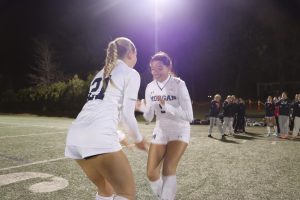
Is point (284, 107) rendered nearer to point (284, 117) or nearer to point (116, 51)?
point (284, 117)

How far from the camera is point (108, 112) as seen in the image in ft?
10.9

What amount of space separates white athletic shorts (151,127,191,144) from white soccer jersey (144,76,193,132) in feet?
0.14

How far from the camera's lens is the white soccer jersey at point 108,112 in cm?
325

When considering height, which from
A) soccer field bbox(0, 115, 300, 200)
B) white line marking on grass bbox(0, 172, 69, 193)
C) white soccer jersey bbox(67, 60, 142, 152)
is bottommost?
white line marking on grass bbox(0, 172, 69, 193)

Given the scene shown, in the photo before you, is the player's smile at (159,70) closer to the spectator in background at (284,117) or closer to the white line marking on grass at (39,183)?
the white line marking on grass at (39,183)

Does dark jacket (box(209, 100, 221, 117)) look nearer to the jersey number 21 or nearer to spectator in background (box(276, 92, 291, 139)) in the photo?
spectator in background (box(276, 92, 291, 139))

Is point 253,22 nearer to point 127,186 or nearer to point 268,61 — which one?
point 268,61

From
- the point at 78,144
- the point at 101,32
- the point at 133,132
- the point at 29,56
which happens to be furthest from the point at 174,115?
the point at 29,56

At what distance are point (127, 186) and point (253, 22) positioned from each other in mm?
48885

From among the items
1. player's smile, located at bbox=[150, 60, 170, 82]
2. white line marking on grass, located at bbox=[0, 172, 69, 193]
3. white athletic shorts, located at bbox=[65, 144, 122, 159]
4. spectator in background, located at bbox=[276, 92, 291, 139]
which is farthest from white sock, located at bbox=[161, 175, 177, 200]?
spectator in background, located at bbox=[276, 92, 291, 139]

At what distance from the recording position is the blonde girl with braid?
3219 mm

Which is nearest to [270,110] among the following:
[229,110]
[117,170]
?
[229,110]

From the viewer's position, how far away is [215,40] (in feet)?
161

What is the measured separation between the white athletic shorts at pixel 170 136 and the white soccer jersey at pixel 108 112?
1931mm
